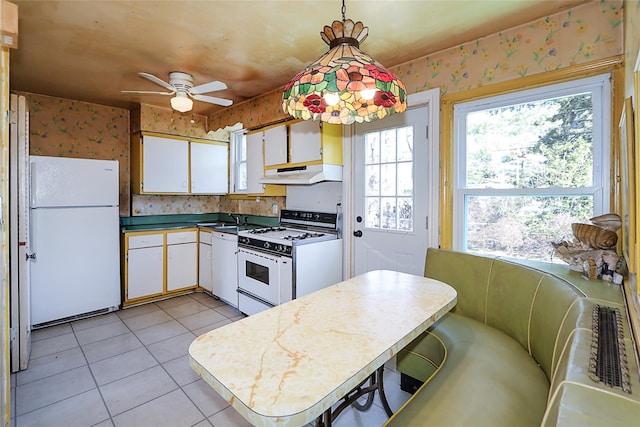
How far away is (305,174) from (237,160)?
1.97 metres

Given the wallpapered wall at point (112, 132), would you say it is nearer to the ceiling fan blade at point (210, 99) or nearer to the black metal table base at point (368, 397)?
the ceiling fan blade at point (210, 99)

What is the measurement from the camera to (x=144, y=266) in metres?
3.90

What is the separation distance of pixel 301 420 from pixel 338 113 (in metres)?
1.41

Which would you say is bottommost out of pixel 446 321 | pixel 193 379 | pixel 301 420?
pixel 193 379

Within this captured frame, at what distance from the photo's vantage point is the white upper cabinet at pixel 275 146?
11.3 ft

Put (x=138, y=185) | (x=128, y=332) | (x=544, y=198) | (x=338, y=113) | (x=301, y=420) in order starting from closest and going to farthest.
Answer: (x=301, y=420), (x=338, y=113), (x=544, y=198), (x=128, y=332), (x=138, y=185)

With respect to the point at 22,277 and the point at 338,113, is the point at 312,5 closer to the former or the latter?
the point at 338,113

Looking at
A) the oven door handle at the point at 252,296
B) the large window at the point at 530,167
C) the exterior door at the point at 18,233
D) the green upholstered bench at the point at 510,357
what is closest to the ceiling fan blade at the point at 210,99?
the exterior door at the point at 18,233

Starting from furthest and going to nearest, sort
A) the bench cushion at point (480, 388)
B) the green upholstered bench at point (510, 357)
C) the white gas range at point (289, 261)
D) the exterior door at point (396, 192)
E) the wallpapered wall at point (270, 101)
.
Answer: the white gas range at point (289, 261)
the exterior door at point (396, 192)
the wallpapered wall at point (270, 101)
the bench cushion at point (480, 388)
the green upholstered bench at point (510, 357)

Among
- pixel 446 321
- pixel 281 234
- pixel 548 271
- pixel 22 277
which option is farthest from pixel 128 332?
pixel 548 271

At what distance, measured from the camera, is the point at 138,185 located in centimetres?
410

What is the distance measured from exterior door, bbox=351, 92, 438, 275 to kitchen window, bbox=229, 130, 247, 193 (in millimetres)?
2137

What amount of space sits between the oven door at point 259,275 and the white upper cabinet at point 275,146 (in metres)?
1.03

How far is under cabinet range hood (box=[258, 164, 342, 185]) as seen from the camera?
3057mm
